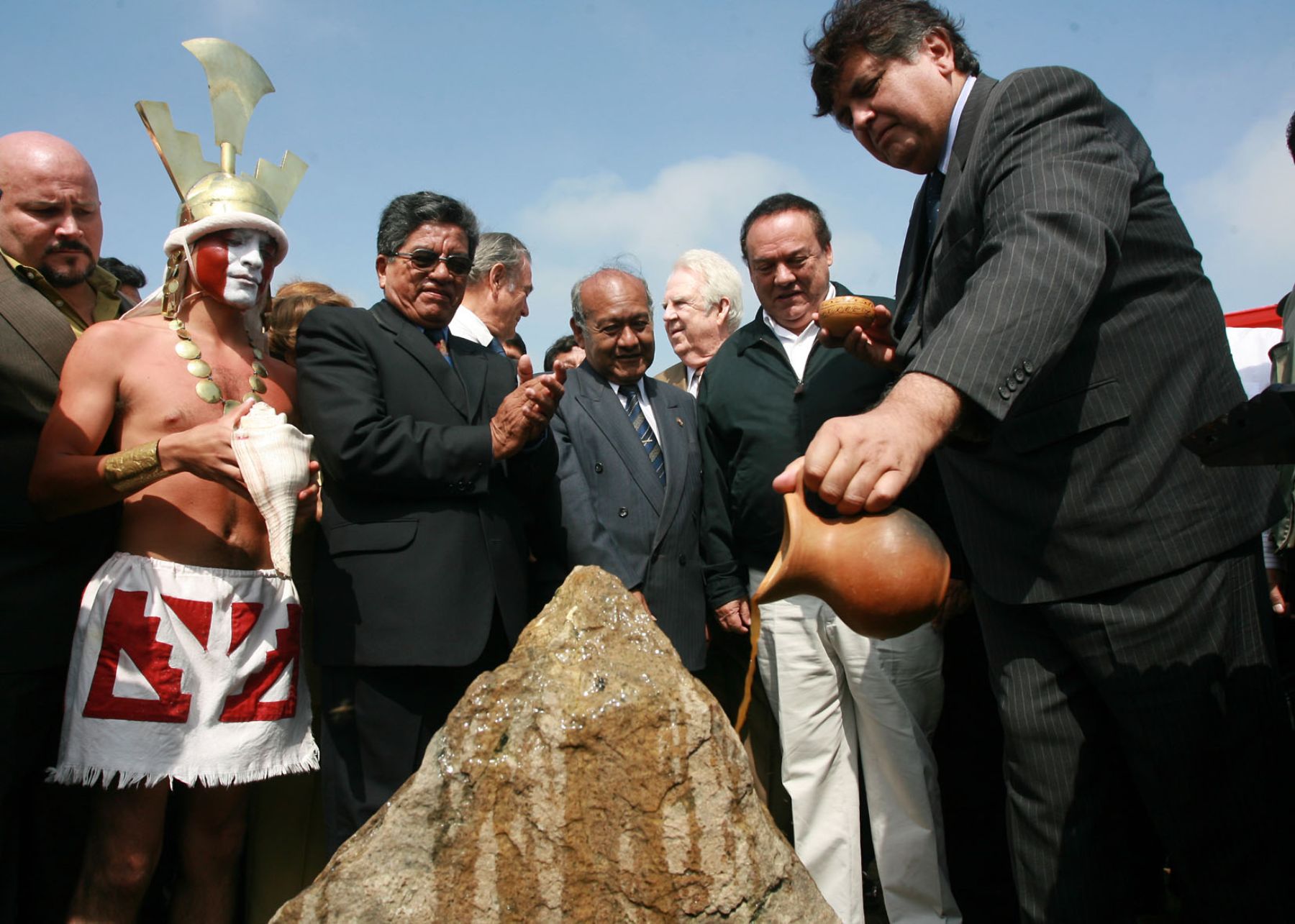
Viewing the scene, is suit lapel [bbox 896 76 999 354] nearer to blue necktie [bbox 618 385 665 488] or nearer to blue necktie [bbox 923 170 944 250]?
blue necktie [bbox 923 170 944 250]

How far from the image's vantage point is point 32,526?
2727 millimetres

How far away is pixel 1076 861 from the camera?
2246 mm

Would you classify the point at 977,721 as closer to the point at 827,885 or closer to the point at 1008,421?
the point at 827,885

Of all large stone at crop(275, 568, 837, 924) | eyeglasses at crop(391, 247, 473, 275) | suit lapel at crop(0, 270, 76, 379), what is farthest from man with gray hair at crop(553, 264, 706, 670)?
large stone at crop(275, 568, 837, 924)

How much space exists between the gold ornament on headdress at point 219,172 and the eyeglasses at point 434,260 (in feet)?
1.46

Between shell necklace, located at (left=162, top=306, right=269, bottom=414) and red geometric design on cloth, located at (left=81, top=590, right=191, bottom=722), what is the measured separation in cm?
59

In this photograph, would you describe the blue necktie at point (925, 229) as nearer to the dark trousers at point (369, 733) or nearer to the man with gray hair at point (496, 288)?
the dark trousers at point (369, 733)

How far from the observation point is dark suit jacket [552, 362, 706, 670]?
11.5 ft

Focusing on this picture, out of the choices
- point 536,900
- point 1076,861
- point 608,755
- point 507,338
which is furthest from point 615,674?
point 507,338

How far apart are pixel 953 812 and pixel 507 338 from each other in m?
3.06

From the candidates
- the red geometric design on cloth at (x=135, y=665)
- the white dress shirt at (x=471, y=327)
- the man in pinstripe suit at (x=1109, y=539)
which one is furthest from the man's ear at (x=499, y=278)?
the man in pinstripe suit at (x=1109, y=539)

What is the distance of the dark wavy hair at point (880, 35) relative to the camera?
2484mm

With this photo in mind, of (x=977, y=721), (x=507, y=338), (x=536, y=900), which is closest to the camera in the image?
(x=536, y=900)

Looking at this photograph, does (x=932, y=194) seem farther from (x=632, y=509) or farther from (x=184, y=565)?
(x=184, y=565)
